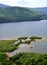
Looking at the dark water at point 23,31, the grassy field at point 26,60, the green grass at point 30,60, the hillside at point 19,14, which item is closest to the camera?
the green grass at point 30,60

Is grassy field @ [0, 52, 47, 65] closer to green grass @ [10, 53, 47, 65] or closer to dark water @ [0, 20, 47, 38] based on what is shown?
green grass @ [10, 53, 47, 65]

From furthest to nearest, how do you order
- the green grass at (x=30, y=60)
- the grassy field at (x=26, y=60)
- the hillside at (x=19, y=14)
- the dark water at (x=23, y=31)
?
the hillside at (x=19, y=14) < the dark water at (x=23, y=31) < the grassy field at (x=26, y=60) < the green grass at (x=30, y=60)

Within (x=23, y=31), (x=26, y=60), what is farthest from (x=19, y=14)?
(x=26, y=60)

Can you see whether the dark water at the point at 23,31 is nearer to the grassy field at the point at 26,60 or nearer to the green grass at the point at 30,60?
the grassy field at the point at 26,60

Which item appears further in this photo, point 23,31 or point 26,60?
point 23,31

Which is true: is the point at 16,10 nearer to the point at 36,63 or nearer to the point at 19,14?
the point at 19,14

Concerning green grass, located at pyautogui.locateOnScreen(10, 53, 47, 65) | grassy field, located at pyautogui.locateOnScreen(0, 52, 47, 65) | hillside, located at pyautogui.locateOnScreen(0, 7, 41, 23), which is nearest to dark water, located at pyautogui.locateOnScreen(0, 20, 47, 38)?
grassy field, located at pyautogui.locateOnScreen(0, 52, 47, 65)

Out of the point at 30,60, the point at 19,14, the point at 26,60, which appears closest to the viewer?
the point at 30,60

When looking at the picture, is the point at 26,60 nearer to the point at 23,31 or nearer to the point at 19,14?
the point at 23,31

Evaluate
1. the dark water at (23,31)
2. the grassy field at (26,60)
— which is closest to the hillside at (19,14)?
the dark water at (23,31)

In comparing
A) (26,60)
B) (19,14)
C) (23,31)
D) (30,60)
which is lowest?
(30,60)

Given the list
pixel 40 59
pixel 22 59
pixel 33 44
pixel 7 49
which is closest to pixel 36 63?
pixel 40 59
